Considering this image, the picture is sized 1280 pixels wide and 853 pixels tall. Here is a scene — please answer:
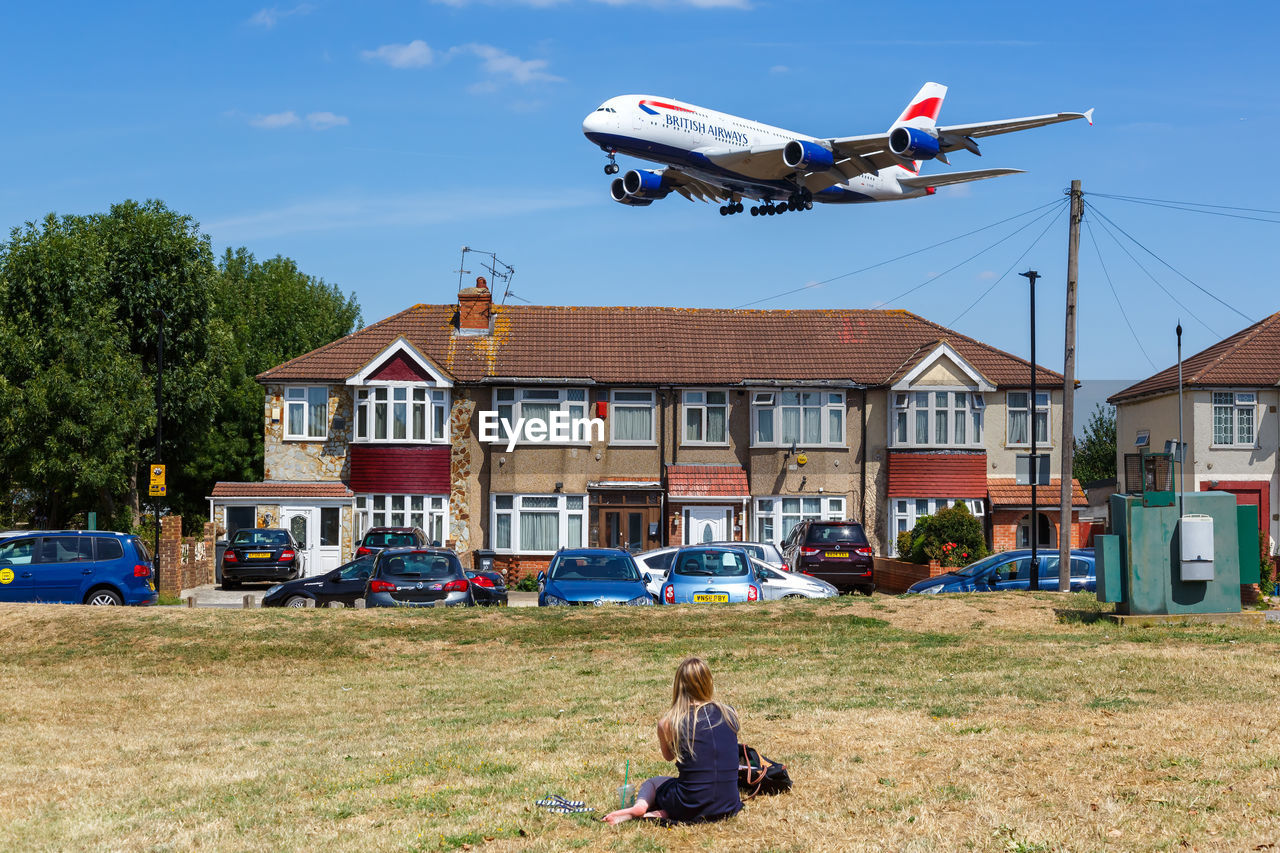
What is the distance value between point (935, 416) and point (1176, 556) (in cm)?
2365

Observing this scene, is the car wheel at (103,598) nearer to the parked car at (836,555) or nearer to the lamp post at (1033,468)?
the parked car at (836,555)

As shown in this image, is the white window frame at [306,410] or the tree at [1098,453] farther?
the tree at [1098,453]

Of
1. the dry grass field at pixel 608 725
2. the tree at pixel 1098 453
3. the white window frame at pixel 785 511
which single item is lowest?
the dry grass field at pixel 608 725

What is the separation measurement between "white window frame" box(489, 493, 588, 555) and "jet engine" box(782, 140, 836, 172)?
13.1 m

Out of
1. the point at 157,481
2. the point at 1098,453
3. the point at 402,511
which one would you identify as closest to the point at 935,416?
the point at 402,511

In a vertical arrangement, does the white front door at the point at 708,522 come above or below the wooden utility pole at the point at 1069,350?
below

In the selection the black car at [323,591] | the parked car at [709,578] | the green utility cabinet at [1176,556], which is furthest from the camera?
the black car at [323,591]

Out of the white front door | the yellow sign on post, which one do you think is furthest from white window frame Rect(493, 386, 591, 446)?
the yellow sign on post

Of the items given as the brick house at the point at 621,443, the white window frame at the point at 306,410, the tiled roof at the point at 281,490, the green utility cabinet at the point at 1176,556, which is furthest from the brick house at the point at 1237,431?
the white window frame at the point at 306,410

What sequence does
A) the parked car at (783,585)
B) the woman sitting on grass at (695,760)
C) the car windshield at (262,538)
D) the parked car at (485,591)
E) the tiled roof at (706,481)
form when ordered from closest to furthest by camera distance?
the woman sitting on grass at (695,760) < the parked car at (485,591) < the parked car at (783,585) < the car windshield at (262,538) < the tiled roof at (706,481)

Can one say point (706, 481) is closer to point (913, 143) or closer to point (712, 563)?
point (913, 143)

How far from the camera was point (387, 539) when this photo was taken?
36406 millimetres

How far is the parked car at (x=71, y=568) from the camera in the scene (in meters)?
25.5

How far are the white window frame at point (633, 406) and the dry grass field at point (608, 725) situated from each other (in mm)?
20072
